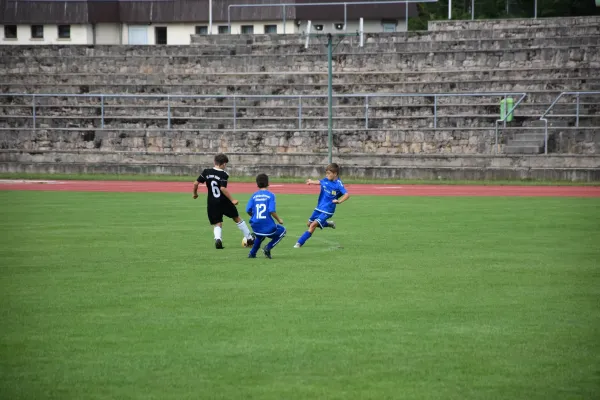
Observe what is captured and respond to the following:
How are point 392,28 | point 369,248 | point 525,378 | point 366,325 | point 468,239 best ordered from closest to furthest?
1. point 525,378
2. point 366,325
3. point 369,248
4. point 468,239
5. point 392,28

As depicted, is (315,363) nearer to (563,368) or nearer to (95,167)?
(563,368)

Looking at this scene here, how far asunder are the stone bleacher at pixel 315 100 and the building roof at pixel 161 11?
404 inches

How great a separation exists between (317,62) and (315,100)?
4.20 m

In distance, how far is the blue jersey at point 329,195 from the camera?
17.0 metres

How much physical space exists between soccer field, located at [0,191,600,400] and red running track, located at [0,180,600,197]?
31.8 ft

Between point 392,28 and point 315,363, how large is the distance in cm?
5149

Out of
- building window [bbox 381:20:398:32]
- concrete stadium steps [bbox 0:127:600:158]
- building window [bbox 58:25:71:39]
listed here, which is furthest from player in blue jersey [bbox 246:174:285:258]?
building window [bbox 58:25:71:39]

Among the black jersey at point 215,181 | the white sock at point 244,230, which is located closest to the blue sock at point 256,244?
the white sock at point 244,230

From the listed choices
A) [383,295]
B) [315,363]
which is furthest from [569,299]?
[315,363]

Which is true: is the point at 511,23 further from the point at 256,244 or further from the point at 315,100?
the point at 256,244

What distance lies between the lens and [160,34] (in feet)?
204

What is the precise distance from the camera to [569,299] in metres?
11.2

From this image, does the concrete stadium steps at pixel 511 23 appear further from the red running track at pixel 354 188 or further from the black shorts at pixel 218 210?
the black shorts at pixel 218 210

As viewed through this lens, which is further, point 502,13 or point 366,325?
point 502,13
